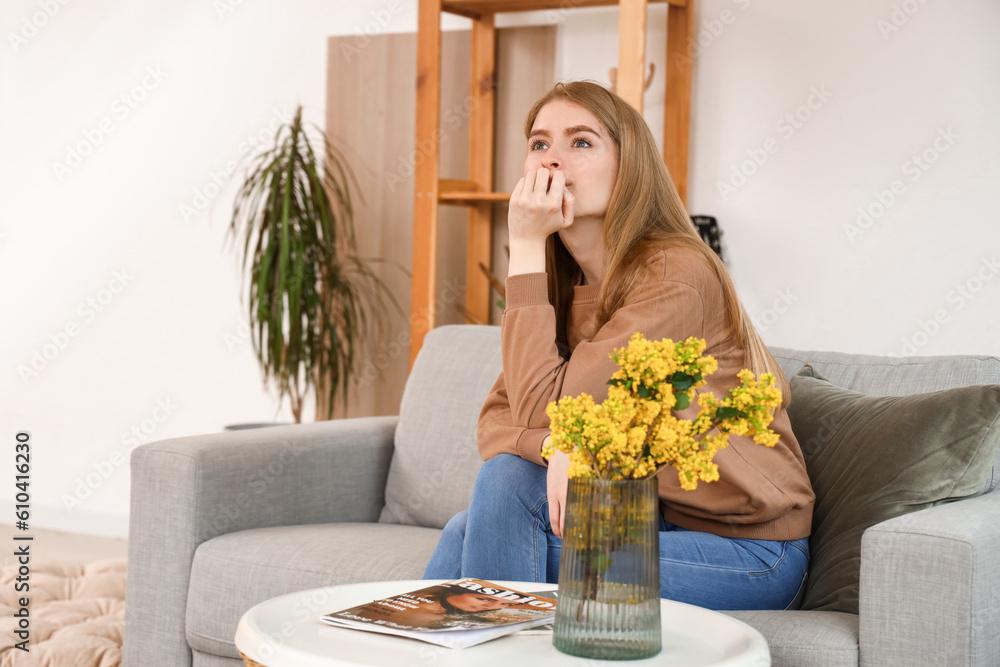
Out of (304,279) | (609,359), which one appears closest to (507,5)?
(304,279)

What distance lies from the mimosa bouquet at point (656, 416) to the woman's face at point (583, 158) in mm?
698

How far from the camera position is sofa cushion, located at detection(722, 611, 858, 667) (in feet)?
4.27

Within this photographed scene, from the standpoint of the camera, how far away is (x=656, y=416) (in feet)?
3.14

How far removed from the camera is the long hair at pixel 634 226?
1.54 metres

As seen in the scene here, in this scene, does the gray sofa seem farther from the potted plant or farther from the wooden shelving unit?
the potted plant

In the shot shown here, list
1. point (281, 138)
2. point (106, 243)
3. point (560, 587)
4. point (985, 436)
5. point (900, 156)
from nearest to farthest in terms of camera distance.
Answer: point (560, 587) → point (985, 436) → point (900, 156) → point (281, 138) → point (106, 243)

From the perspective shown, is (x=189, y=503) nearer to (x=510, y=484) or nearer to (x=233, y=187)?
(x=510, y=484)

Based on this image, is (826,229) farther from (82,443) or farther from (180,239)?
(82,443)

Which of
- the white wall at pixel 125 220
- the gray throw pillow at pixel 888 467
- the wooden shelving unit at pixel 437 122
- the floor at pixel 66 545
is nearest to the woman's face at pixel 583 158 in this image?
the gray throw pillow at pixel 888 467

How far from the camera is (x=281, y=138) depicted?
12.1 feet

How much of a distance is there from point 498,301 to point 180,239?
4.42 ft

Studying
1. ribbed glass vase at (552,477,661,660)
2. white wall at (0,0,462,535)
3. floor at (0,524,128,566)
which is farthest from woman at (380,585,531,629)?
white wall at (0,0,462,535)

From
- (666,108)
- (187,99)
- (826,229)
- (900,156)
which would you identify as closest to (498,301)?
(666,108)

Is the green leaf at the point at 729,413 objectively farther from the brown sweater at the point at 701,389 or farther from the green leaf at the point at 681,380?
the brown sweater at the point at 701,389
